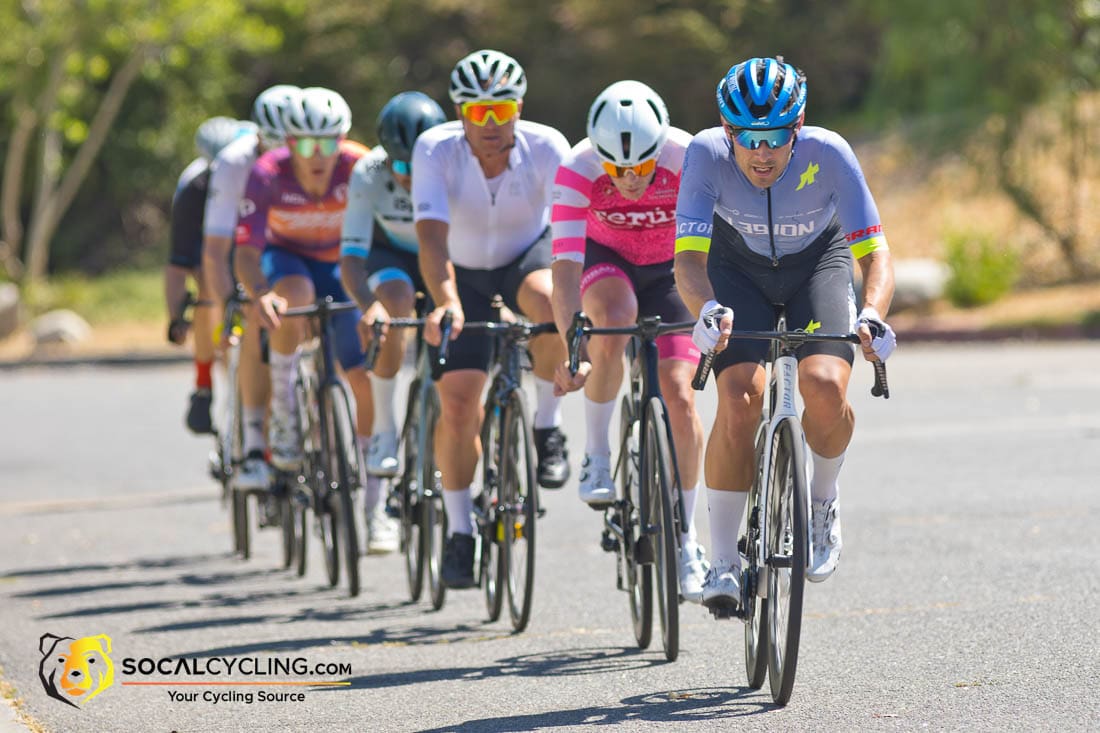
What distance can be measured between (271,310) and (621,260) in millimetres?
2071

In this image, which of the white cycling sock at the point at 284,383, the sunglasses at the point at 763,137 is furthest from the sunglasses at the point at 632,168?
the white cycling sock at the point at 284,383

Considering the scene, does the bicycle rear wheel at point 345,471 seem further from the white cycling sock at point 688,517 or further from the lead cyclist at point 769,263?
the lead cyclist at point 769,263

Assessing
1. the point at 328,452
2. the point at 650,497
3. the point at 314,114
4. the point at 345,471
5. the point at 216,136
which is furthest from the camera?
the point at 216,136

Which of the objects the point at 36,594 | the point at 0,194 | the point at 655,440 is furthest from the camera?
the point at 0,194

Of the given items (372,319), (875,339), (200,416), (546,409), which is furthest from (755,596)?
(200,416)

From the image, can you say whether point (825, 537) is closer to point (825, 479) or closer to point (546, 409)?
point (825, 479)

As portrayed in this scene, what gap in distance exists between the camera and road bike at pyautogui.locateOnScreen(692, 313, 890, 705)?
18.9ft

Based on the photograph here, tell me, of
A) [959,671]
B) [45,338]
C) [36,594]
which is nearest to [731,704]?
[959,671]

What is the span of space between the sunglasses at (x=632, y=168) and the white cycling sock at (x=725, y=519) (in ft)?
4.24

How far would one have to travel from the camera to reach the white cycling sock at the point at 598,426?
7465 mm

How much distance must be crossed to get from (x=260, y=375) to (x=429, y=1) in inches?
1188

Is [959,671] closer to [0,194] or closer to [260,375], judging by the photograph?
[260,375]

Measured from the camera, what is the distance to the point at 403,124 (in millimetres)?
8539

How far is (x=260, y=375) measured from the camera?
10031mm
